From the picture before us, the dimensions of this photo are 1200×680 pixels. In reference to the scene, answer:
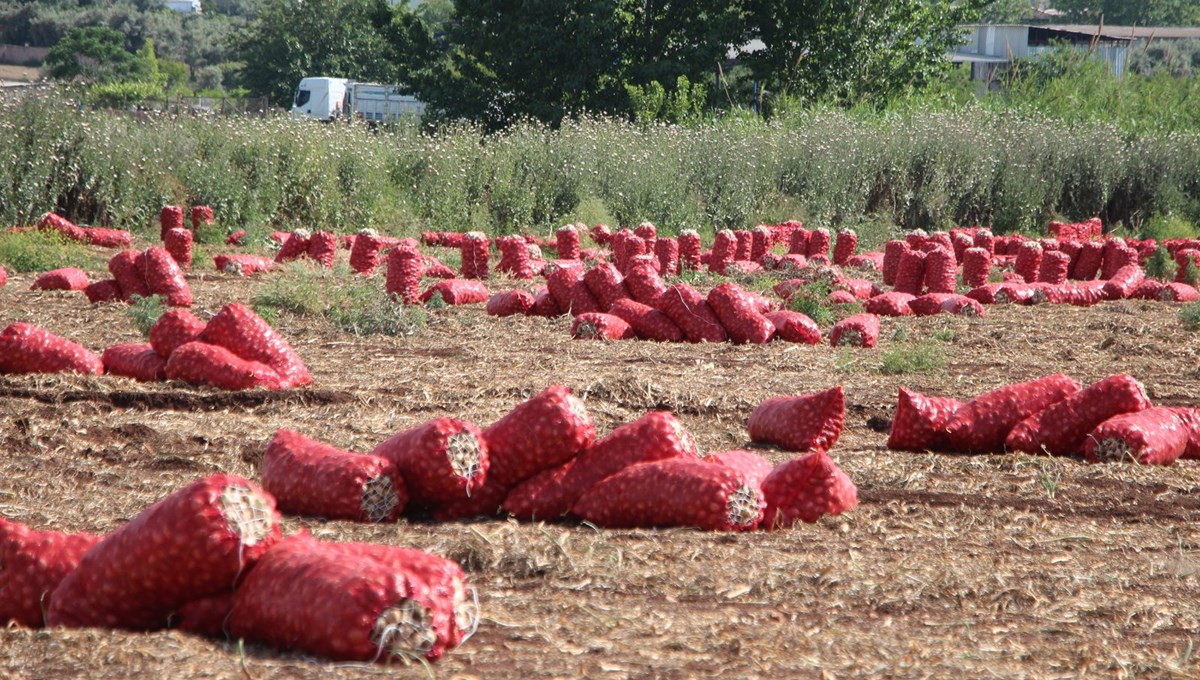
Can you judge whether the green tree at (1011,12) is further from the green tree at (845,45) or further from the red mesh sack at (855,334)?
the red mesh sack at (855,334)

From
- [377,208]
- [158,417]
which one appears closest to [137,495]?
[158,417]

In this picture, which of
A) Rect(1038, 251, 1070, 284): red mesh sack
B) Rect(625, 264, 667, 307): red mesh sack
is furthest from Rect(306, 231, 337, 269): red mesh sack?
Rect(1038, 251, 1070, 284): red mesh sack

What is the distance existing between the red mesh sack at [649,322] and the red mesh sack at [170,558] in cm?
580

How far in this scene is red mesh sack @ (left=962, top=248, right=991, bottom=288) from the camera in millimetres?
12227

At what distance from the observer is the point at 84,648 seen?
2.92 metres

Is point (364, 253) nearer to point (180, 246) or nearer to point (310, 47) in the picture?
point (180, 246)

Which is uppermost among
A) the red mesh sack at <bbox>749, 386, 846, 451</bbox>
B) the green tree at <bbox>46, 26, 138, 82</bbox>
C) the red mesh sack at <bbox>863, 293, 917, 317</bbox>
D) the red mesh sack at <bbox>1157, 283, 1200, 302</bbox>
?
the green tree at <bbox>46, 26, 138, 82</bbox>

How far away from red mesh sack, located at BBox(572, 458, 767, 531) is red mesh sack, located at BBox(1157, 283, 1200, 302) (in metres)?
8.83

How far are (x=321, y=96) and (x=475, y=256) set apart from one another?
3727 cm

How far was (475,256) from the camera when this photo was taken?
12.4 metres

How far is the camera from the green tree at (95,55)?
209 ft

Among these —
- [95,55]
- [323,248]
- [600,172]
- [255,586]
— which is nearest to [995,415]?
[255,586]

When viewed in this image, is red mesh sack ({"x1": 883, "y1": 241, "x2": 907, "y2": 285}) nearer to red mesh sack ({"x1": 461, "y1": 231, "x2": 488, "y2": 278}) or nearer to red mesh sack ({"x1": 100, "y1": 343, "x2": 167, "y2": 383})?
red mesh sack ({"x1": 461, "y1": 231, "x2": 488, "y2": 278})

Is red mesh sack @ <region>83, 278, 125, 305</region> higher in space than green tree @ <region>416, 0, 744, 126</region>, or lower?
lower
